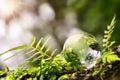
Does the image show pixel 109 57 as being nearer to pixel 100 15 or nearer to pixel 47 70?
pixel 47 70

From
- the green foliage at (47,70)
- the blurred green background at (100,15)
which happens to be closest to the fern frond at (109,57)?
the green foliage at (47,70)

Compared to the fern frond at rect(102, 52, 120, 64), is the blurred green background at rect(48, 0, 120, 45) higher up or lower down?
higher up

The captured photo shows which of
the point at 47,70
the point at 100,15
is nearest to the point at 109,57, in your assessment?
the point at 47,70

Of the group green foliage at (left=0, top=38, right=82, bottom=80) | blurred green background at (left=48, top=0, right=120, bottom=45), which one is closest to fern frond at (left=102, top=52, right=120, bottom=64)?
green foliage at (left=0, top=38, right=82, bottom=80)

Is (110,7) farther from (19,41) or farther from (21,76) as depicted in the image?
(21,76)

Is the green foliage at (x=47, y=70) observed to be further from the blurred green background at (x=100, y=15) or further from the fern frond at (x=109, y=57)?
the blurred green background at (x=100, y=15)

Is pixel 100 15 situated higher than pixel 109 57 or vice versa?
pixel 100 15

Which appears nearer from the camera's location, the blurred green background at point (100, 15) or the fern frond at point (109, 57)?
the fern frond at point (109, 57)

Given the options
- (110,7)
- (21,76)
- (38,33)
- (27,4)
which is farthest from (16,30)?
(21,76)

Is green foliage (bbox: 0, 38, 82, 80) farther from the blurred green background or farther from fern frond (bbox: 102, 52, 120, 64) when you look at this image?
the blurred green background

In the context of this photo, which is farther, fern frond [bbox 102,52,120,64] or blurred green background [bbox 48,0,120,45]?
blurred green background [bbox 48,0,120,45]

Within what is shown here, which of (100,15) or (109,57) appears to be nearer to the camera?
(109,57)
